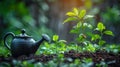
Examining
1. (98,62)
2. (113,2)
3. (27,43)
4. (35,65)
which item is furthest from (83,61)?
(113,2)

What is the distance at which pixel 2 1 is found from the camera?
8.97 m

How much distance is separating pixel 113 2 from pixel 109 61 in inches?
244

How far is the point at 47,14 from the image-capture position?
10.7 metres

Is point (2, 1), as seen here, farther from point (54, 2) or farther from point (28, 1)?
point (54, 2)

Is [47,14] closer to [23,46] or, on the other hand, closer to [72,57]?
[23,46]

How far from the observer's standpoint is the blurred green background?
8.88 meters

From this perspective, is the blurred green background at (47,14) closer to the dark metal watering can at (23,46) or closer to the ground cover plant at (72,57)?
the ground cover plant at (72,57)

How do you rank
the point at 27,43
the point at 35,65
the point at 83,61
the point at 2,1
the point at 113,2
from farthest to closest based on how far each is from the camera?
the point at 113,2 < the point at 2,1 < the point at 27,43 < the point at 83,61 < the point at 35,65

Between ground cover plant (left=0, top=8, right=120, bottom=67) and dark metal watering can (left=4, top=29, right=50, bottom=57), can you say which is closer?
ground cover plant (left=0, top=8, right=120, bottom=67)

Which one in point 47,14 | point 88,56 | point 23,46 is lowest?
point 88,56

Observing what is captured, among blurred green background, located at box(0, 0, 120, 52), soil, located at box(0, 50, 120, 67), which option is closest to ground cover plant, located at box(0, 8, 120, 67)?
soil, located at box(0, 50, 120, 67)

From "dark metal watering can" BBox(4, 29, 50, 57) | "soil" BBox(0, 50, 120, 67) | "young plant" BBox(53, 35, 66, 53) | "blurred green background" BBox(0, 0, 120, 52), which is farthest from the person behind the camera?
"blurred green background" BBox(0, 0, 120, 52)

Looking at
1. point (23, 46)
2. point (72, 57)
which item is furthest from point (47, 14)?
point (72, 57)

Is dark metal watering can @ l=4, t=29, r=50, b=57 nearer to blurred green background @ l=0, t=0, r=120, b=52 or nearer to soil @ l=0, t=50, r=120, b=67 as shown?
soil @ l=0, t=50, r=120, b=67
